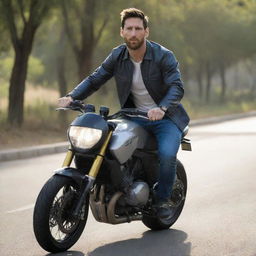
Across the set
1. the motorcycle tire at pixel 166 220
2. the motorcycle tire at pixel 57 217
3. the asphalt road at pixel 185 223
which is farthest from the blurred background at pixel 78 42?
the motorcycle tire at pixel 57 217

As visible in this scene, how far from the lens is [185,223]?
22.8ft

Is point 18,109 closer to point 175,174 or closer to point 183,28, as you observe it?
point 175,174

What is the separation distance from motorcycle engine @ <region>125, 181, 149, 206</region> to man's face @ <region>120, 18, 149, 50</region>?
1085 mm

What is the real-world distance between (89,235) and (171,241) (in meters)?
0.76

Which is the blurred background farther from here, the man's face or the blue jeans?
the man's face

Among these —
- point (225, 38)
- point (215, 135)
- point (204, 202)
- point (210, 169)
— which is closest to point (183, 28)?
point (225, 38)

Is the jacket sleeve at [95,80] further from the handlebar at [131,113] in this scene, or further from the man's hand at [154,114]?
the man's hand at [154,114]

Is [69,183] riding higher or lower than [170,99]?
lower

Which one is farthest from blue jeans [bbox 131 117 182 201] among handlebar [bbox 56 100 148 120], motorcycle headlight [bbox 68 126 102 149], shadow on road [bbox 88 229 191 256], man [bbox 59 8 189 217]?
motorcycle headlight [bbox 68 126 102 149]

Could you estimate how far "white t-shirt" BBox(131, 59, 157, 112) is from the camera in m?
6.07

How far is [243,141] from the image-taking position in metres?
16.8

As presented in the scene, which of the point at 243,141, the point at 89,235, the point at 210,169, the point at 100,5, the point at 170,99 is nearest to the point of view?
the point at 170,99

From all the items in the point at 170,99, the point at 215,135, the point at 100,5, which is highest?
the point at 100,5

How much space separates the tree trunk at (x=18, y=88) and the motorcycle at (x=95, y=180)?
44.8 feet
